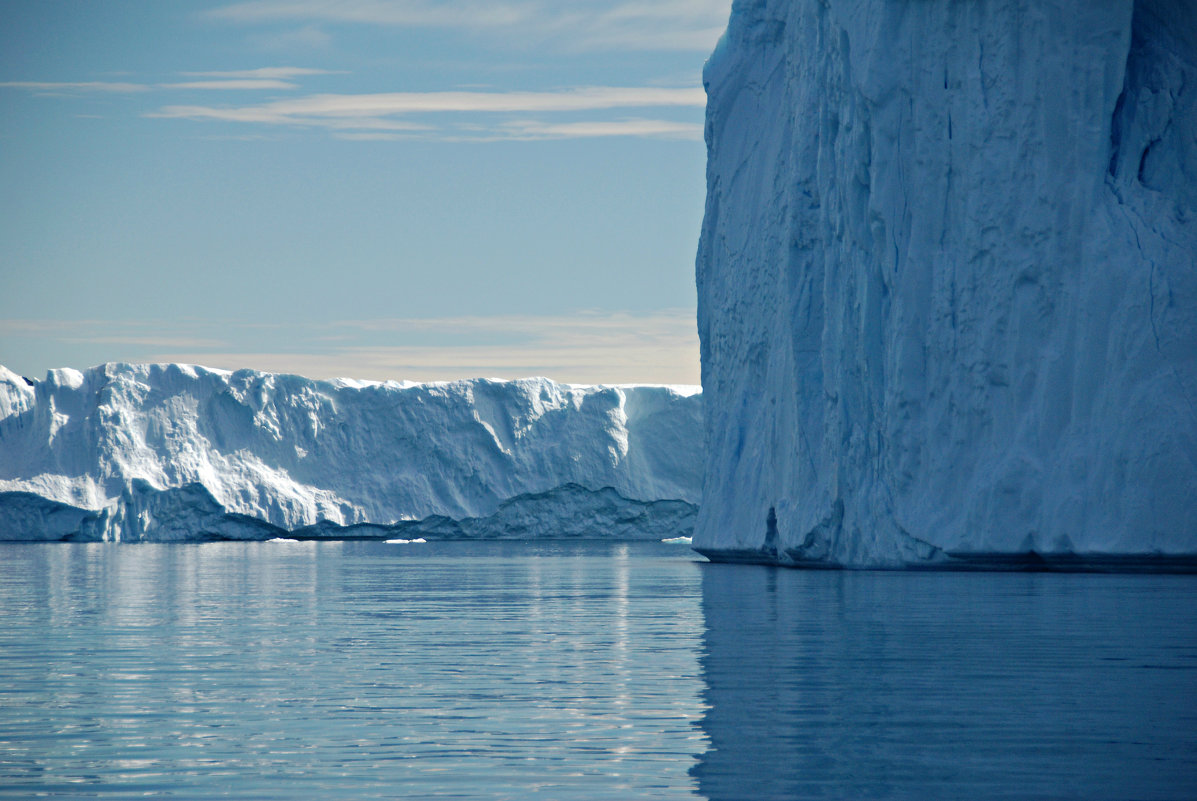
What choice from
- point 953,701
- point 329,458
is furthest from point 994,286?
point 329,458

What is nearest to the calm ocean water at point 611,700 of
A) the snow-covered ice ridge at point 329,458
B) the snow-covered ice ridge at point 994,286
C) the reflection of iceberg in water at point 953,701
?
the reflection of iceberg in water at point 953,701

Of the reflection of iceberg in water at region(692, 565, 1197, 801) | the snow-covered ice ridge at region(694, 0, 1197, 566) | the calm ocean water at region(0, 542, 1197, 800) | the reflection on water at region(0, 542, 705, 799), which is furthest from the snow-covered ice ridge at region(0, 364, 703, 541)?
the reflection of iceberg in water at region(692, 565, 1197, 801)

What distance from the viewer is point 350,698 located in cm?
641

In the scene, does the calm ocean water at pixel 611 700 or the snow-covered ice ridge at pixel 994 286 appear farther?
the snow-covered ice ridge at pixel 994 286

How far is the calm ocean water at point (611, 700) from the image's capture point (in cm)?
439

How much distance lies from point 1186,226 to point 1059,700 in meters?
13.0

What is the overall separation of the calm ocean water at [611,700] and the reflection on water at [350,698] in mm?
21

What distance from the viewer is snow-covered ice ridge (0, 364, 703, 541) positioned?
47094mm

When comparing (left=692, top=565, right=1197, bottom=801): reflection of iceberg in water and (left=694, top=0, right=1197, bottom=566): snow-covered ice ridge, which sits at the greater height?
(left=694, top=0, right=1197, bottom=566): snow-covered ice ridge

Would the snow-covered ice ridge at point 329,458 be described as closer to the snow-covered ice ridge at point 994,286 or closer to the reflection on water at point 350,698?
the snow-covered ice ridge at point 994,286

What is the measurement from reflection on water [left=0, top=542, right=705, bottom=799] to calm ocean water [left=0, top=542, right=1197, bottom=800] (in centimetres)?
2

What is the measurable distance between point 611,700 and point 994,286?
13.3m

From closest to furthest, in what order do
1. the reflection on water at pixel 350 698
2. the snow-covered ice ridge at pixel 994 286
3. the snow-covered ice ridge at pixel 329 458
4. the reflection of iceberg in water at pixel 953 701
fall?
the reflection of iceberg in water at pixel 953 701, the reflection on water at pixel 350 698, the snow-covered ice ridge at pixel 994 286, the snow-covered ice ridge at pixel 329 458

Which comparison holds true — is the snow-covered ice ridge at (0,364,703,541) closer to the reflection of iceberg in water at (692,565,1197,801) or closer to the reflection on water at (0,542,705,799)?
the reflection on water at (0,542,705,799)
